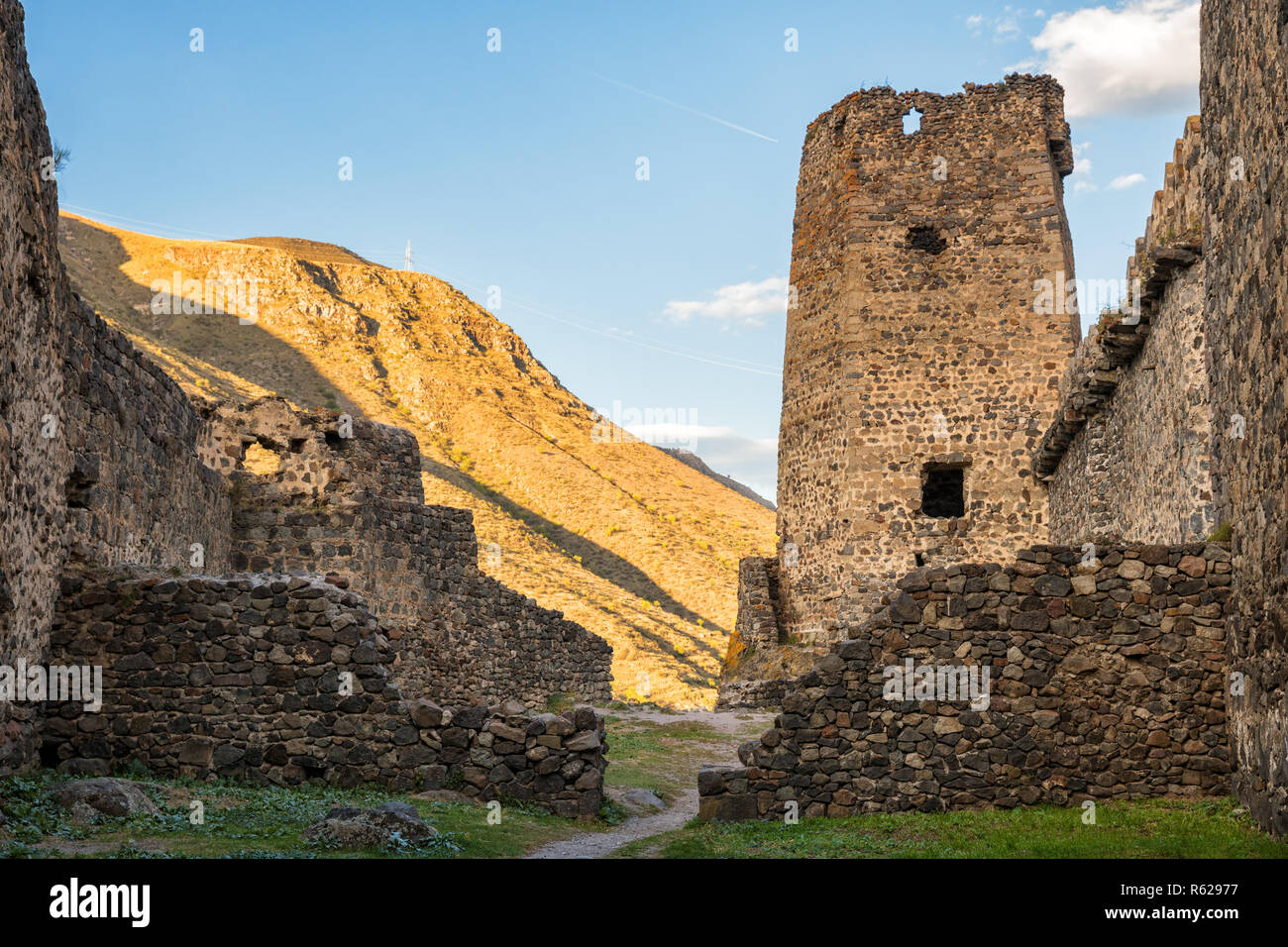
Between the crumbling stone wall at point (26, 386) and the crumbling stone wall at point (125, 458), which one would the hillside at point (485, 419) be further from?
the crumbling stone wall at point (26, 386)

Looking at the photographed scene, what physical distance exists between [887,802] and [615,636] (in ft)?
83.6

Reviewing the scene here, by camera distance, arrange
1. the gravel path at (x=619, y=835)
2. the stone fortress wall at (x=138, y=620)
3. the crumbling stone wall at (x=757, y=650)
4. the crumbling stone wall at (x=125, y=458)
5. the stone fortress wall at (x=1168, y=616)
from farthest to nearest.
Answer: the crumbling stone wall at (x=757, y=650), the crumbling stone wall at (x=125, y=458), the stone fortress wall at (x=138, y=620), the gravel path at (x=619, y=835), the stone fortress wall at (x=1168, y=616)

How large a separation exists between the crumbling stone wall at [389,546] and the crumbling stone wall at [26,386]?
5.58 m

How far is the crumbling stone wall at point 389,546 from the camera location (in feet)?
53.4

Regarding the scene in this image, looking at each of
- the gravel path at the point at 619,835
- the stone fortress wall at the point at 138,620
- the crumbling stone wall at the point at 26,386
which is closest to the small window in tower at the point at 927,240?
the gravel path at the point at 619,835

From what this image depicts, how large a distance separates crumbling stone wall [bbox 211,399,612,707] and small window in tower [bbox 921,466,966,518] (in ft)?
23.9

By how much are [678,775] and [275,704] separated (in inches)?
213

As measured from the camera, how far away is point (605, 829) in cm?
1001

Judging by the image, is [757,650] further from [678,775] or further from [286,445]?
[286,445]

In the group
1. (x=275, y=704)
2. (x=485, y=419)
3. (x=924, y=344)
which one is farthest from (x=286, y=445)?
(x=485, y=419)

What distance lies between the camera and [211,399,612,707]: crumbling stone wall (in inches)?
641

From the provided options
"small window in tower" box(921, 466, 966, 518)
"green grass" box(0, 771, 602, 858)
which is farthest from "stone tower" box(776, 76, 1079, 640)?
"green grass" box(0, 771, 602, 858)

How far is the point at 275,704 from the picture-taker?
10.1m
